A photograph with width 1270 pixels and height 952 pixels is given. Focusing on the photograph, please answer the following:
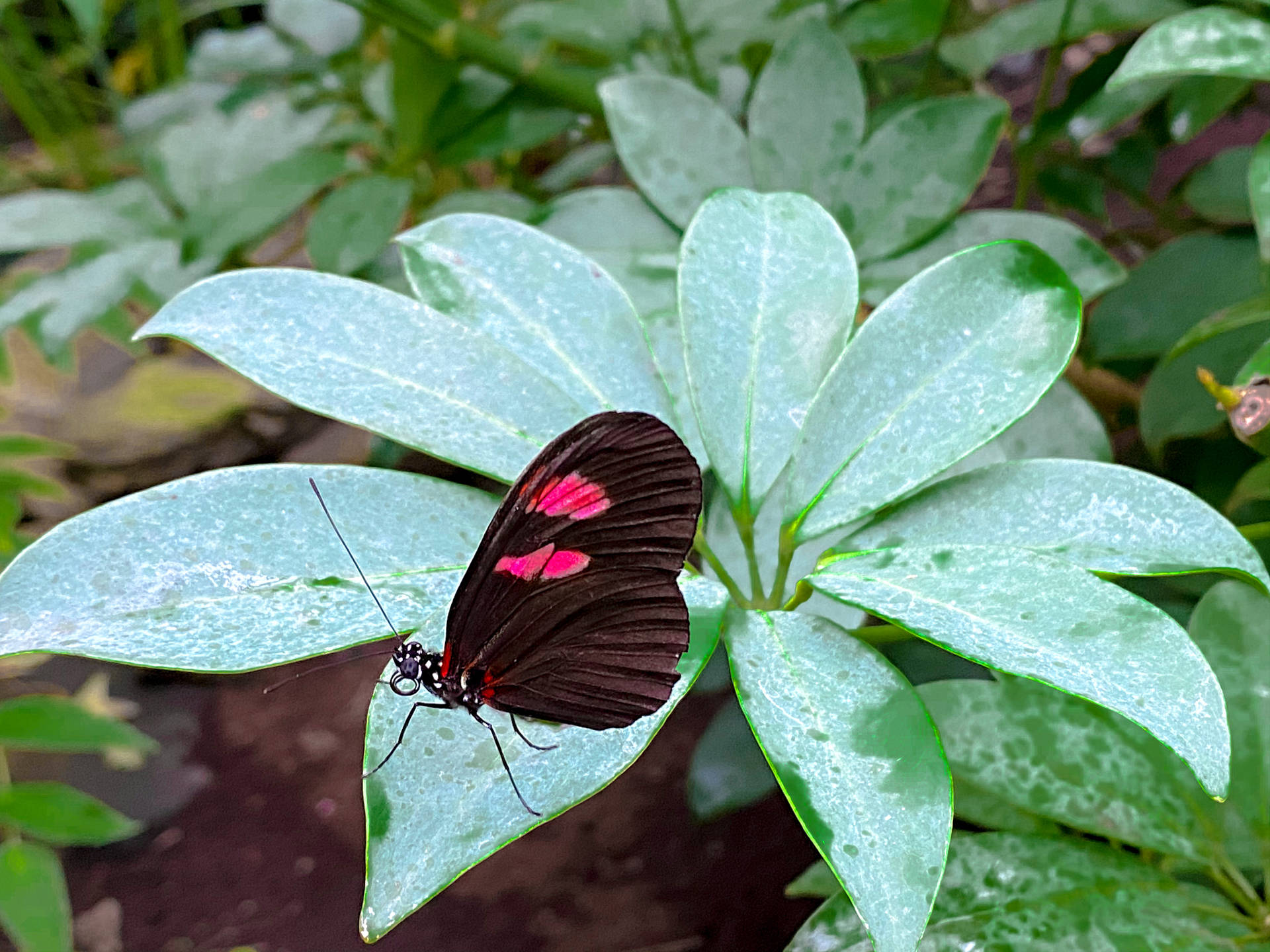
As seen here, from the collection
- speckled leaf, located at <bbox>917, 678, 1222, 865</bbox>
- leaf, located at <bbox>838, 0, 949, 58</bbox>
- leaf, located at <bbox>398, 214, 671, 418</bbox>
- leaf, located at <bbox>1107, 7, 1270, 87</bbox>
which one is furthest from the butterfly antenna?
leaf, located at <bbox>838, 0, 949, 58</bbox>

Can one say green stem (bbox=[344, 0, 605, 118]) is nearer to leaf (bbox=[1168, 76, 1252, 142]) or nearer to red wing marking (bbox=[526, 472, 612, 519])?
leaf (bbox=[1168, 76, 1252, 142])

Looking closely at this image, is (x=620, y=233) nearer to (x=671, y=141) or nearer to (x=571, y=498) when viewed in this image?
(x=671, y=141)

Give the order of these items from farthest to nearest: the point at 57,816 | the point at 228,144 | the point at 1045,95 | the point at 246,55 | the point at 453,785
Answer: the point at 246,55
the point at 228,144
the point at 57,816
the point at 1045,95
the point at 453,785

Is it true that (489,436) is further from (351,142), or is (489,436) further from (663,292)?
(351,142)

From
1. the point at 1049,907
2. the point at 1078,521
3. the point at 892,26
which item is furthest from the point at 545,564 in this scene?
the point at 892,26

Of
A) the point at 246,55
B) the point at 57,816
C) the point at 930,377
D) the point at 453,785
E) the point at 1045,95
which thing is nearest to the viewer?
the point at 453,785
